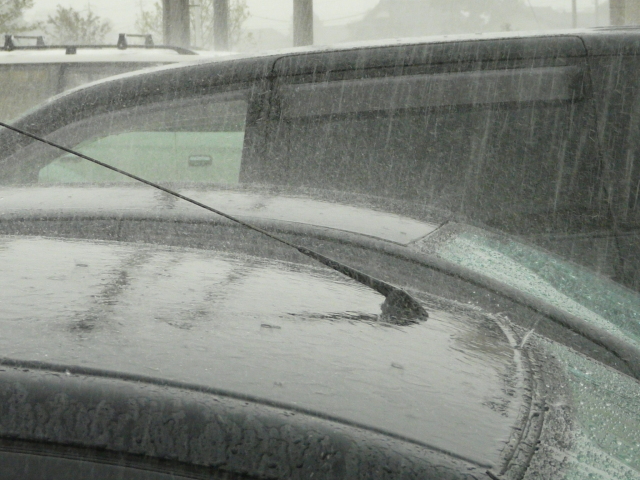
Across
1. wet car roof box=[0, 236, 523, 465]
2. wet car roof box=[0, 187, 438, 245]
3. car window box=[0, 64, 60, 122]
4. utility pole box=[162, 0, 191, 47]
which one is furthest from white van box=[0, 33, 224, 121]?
utility pole box=[162, 0, 191, 47]

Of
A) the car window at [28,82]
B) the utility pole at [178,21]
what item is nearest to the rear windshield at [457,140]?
the car window at [28,82]

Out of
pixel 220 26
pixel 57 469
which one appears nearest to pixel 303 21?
pixel 220 26

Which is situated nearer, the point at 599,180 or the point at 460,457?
the point at 460,457

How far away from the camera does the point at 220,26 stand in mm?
18781

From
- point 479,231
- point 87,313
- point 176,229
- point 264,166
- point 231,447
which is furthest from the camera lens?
point 264,166

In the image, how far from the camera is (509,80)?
3992 mm

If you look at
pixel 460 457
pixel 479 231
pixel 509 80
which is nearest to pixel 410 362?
pixel 460 457

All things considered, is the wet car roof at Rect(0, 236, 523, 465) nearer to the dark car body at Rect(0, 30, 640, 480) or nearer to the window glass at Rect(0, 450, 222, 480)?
the dark car body at Rect(0, 30, 640, 480)

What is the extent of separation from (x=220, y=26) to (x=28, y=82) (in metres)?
11.4

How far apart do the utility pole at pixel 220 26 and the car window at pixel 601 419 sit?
1683cm

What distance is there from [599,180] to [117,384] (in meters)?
3.27

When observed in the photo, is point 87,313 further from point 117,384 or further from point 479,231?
point 479,231

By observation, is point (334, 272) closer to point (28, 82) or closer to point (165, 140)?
point (165, 140)

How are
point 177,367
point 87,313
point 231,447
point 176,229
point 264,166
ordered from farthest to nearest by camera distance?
point 264,166, point 176,229, point 87,313, point 177,367, point 231,447
